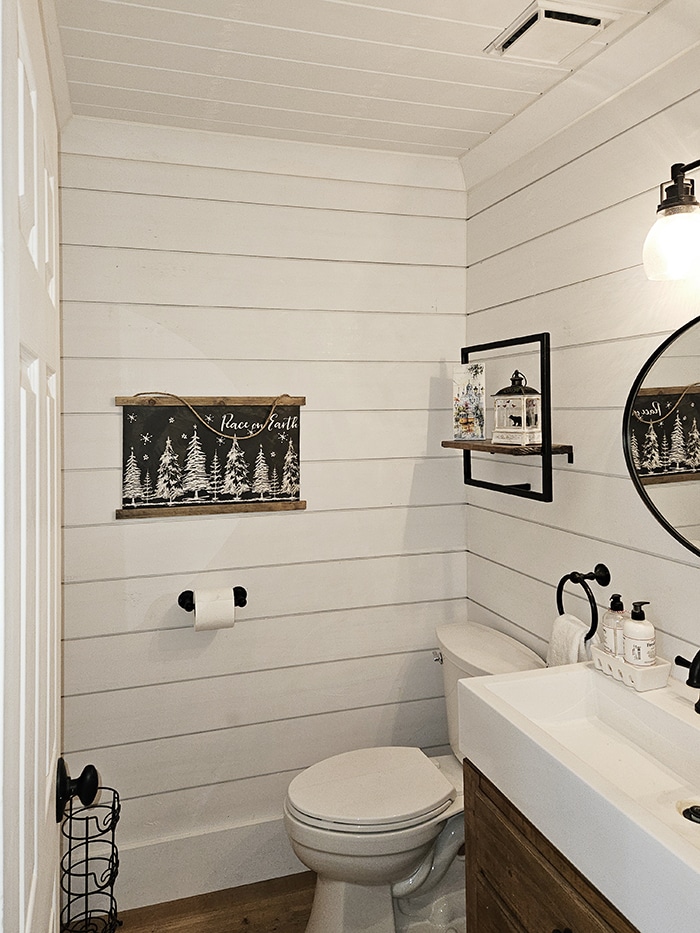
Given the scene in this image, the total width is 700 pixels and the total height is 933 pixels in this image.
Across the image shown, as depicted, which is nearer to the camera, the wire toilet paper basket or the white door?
the white door

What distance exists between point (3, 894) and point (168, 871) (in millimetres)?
2048

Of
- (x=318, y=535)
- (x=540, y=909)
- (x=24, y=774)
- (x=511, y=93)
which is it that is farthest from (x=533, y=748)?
(x=511, y=93)

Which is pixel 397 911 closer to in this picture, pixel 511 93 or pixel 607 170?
pixel 607 170

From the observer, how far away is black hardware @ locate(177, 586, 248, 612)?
7.58 ft

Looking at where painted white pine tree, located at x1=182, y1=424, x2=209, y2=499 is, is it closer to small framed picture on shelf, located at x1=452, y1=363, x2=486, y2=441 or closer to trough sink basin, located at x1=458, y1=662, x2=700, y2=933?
small framed picture on shelf, located at x1=452, y1=363, x2=486, y2=441

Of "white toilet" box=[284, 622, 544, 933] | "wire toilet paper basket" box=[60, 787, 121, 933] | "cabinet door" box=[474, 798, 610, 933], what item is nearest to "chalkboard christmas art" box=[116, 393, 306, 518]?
"white toilet" box=[284, 622, 544, 933]

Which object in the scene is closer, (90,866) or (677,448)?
(677,448)

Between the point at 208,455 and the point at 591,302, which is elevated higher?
the point at 591,302

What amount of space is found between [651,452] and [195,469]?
134 centimetres

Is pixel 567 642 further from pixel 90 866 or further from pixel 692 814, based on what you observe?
pixel 90 866

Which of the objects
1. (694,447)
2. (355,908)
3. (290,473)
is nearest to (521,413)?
(694,447)

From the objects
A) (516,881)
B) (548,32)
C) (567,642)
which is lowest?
(516,881)

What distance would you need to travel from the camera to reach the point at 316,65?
1.86m

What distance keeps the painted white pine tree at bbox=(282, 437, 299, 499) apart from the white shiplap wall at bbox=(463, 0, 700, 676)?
25.6 inches
